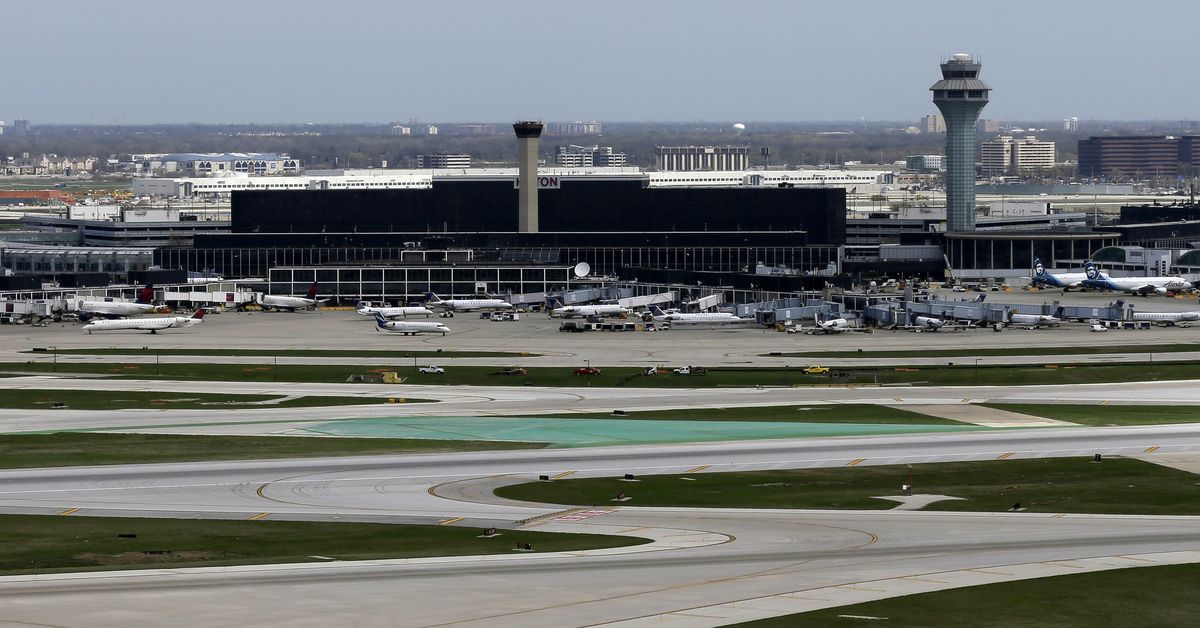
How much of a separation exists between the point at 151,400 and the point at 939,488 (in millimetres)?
51740

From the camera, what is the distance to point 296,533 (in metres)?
54.7

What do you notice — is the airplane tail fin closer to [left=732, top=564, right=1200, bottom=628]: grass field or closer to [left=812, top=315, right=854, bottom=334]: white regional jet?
[left=812, top=315, right=854, bottom=334]: white regional jet

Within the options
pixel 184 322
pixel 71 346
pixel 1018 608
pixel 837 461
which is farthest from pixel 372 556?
pixel 184 322

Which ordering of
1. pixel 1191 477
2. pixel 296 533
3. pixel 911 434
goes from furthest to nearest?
pixel 911 434, pixel 1191 477, pixel 296 533

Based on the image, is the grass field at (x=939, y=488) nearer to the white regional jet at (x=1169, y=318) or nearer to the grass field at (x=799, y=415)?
the grass field at (x=799, y=415)

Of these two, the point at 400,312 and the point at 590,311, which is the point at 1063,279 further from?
the point at 400,312

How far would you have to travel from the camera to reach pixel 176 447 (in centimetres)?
7712

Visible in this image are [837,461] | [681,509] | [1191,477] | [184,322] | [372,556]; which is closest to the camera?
[372,556]

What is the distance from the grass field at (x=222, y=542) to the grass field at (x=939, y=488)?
8.37m

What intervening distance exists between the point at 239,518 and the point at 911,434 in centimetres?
3550

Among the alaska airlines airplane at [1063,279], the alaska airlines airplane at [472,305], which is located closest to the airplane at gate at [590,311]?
the alaska airlines airplane at [472,305]

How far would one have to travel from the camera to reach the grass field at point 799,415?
86875mm

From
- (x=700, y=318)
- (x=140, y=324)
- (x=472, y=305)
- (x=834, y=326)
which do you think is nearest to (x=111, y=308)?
(x=140, y=324)

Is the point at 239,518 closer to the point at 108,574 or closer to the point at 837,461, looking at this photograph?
the point at 108,574
